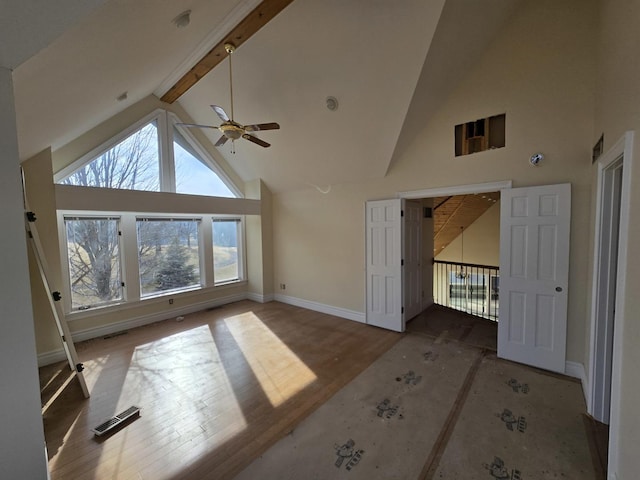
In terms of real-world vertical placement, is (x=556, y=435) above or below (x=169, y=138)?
below

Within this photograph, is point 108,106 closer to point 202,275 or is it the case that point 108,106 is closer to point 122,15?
point 122,15

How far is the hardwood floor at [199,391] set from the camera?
6.76 ft

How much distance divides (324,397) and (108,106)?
172 inches

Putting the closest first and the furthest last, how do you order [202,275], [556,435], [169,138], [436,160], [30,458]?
[30,458] → [556,435] → [436,160] → [169,138] → [202,275]

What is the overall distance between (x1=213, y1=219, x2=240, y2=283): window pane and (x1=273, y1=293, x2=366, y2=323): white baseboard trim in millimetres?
1176

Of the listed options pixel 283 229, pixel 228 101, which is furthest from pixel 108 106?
pixel 283 229

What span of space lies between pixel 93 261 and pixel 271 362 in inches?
134

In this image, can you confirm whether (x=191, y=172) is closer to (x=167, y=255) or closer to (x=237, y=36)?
(x=167, y=255)

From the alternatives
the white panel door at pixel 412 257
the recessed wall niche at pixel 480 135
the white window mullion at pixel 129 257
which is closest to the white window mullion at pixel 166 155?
the white window mullion at pixel 129 257

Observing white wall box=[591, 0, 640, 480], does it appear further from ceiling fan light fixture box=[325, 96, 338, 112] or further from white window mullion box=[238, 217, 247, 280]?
white window mullion box=[238, 217, 247, 280]

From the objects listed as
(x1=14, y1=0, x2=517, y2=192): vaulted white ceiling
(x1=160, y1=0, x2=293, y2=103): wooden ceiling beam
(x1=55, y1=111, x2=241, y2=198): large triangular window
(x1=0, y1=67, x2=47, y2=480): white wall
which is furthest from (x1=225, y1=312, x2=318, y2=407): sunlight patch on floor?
(x1=160, y1=0, x2=293, y2=103): wooden ceiling beam

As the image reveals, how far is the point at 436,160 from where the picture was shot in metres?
3.84

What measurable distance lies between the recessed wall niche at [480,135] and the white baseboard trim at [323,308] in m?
3.03

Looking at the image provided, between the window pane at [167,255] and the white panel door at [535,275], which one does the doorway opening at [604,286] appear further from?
the window pane at [167,255]
